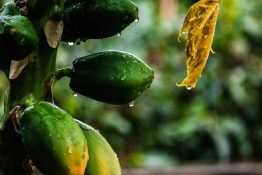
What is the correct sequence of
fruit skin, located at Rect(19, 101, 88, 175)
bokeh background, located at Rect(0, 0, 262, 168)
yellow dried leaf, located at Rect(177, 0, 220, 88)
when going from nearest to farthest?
fruit skin, located at Rect(19, 101, 88, 175)
yellow dried leaf, located at Rect(177, 0, 220, 88)
bokeh background, located at Rect(0, 0, 262, 168)

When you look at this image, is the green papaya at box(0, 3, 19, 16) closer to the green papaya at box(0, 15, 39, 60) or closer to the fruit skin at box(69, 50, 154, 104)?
the green papaya at box(0, 15, 39, 60)

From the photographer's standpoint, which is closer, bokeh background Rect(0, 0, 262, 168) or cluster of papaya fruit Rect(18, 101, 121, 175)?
cluster of papaya fruit Rect(18, 101, 121, 175)

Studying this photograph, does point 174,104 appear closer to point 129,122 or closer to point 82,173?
point 129,122

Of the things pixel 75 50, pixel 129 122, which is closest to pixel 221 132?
pixel 129 122

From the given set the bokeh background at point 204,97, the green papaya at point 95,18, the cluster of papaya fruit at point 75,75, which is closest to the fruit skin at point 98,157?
the cluster of papaya fruit at point 75,75

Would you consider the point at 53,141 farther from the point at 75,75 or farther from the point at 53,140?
the point at 75,75

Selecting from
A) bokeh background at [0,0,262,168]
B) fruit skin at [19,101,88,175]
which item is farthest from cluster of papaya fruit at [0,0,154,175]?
bokeh background at [0,0,262,168]
